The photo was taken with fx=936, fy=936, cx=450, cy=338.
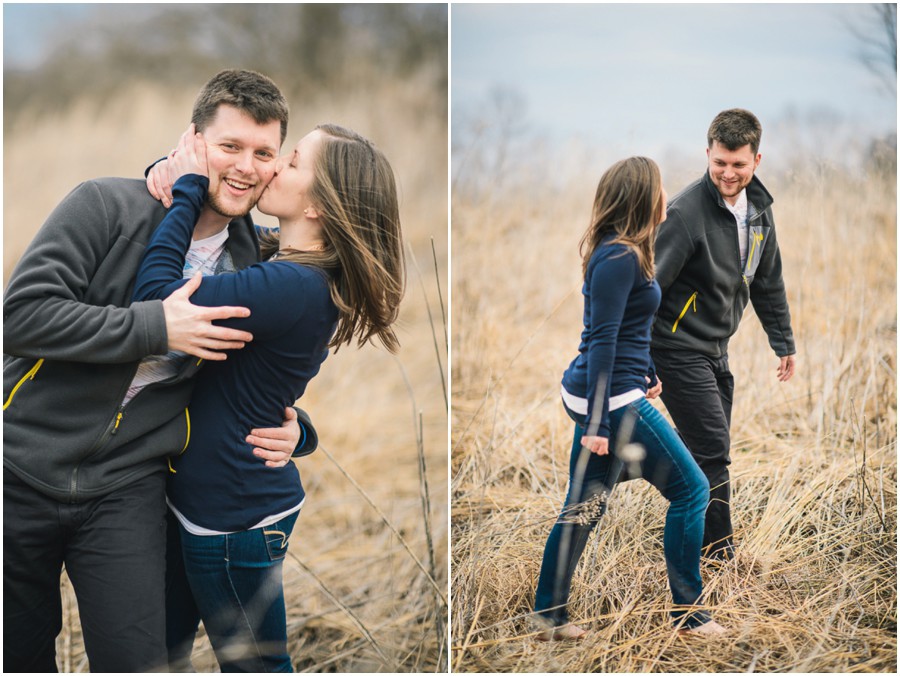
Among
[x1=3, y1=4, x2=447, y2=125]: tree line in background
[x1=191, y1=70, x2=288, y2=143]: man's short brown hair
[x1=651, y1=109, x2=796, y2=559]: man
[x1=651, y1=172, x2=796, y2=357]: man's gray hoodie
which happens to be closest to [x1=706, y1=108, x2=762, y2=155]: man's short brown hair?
[x1=651, y1=109, x2=796, y2=559]: man

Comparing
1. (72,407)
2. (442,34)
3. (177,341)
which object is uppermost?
(442,34)

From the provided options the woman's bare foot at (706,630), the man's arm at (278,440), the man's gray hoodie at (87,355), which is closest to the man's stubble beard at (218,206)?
the man's gray hoodie at (87,355)

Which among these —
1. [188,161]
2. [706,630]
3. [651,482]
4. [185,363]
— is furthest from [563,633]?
[188,161]

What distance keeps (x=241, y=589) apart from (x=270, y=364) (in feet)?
1.84

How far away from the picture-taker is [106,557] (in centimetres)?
218

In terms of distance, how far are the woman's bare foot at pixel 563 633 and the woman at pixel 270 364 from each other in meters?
0.85

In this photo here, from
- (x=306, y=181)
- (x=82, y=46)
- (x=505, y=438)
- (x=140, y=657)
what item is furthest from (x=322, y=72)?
(x=140, y=657)

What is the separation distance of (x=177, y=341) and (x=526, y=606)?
1.40m

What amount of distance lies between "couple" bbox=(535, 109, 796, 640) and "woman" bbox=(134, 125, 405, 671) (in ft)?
2.15

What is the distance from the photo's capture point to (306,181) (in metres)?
2.30

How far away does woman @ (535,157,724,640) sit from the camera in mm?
2588

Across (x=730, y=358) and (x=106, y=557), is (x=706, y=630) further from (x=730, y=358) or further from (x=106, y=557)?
(x=106, y=557)

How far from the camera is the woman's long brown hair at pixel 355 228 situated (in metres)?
2.24

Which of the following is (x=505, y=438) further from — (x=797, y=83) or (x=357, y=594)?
(x=797, y=83)
